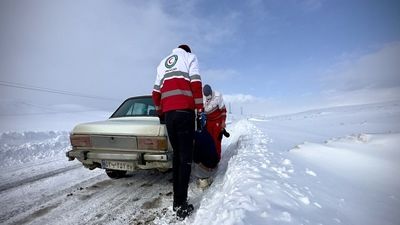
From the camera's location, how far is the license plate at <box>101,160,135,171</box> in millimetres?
3701

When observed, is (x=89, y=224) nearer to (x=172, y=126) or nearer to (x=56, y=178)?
(x=172, y=126)

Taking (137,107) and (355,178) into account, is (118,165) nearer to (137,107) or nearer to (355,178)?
(137,107)

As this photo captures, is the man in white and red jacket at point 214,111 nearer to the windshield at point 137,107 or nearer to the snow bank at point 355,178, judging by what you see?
the windshield at point 137,107

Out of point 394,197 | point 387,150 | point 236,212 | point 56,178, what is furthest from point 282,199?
point 56,178

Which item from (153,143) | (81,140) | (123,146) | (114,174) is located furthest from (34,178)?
(153,143)

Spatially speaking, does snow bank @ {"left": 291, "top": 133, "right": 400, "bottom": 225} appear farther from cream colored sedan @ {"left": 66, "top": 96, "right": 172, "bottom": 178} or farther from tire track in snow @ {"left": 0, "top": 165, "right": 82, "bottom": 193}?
tire track in snow @ {"left": 0, "top": 165, "right": 82, "bottom": 193}

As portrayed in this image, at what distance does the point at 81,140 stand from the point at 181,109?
2090 mm

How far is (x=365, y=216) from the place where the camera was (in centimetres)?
210

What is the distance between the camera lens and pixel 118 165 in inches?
148

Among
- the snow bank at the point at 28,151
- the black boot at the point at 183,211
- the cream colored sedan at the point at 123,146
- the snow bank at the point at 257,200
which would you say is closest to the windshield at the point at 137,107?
the cream colored sedan at the point at 123,146

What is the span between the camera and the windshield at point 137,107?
4.89m

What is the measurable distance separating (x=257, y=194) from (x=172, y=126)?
1.19 m

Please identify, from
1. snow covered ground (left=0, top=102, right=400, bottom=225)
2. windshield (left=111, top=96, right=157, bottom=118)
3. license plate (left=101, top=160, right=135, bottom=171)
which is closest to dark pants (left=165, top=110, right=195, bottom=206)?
snow covered ground (left=0, top=102, right=400, bottom=225)

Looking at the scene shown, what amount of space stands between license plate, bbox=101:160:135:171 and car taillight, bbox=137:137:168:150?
350 millimetres
